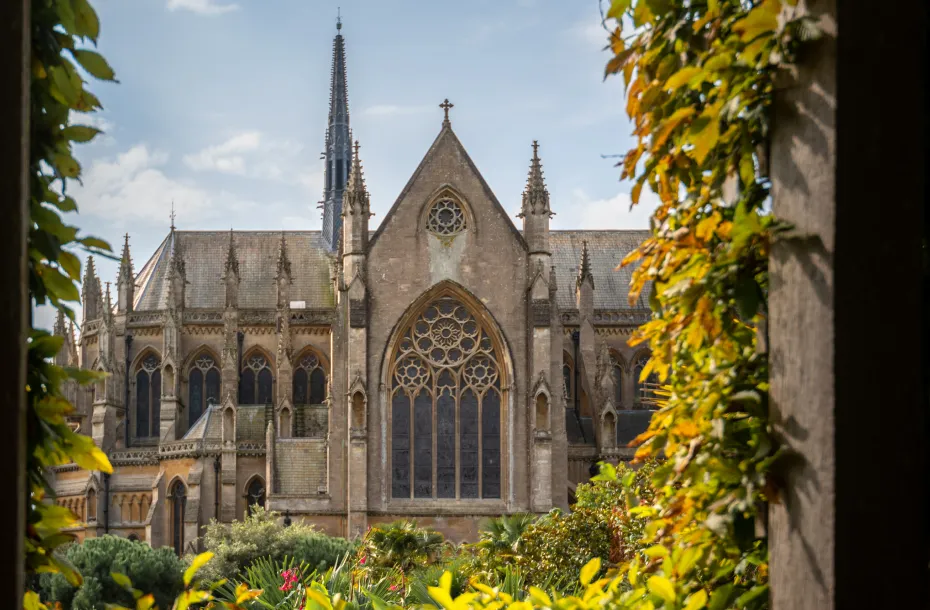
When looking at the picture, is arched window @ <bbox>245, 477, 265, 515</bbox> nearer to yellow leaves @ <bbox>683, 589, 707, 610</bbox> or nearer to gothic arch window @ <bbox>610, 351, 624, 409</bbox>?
gothic arch window @ <bbox>610, 351, 624, 409</bbox>

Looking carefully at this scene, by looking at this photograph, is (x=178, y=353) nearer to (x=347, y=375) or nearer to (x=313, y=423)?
(x=313, y=423)

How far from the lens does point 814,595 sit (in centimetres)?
298

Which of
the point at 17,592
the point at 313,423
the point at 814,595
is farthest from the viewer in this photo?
the point at 313,423

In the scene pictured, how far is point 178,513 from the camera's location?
3844 centimetres

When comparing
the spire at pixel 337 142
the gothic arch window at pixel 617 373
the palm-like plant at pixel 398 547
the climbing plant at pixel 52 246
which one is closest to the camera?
the climbing plant at pixel 52 246

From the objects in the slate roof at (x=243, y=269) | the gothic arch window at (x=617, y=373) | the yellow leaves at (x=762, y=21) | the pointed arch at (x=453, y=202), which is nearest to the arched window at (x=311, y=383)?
the slate roof at (x=243, y=269)

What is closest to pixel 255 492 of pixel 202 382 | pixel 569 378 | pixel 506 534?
pixel 202 382

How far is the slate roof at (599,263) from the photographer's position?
1698 inches

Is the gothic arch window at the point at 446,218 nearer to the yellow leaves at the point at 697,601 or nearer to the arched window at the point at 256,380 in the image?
the arched window at the point at 256,380

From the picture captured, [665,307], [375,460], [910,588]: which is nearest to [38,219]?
[665,307]

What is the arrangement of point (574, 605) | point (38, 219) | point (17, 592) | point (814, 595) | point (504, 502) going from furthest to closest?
point (504, 502) → point (574, 605) → point (38, 219) → point (814, 595) → point (17, 592)

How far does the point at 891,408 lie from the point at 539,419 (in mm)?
30624

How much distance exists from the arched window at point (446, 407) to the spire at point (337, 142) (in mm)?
18056

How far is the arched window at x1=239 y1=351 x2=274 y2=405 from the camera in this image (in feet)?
135
